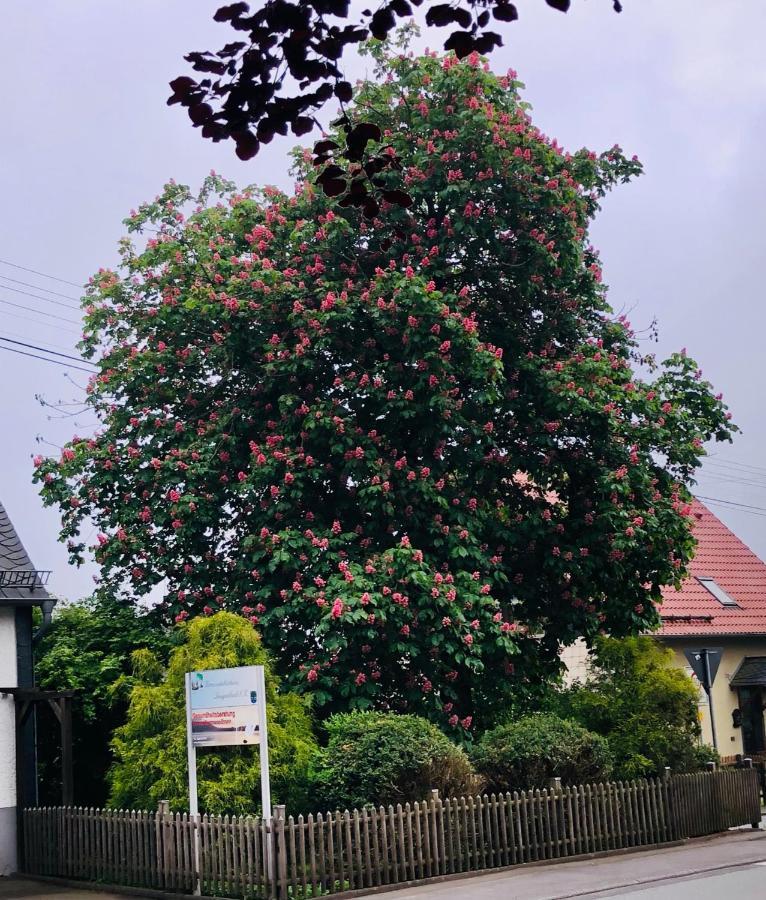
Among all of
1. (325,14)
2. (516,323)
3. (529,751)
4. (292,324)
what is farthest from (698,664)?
(325,14)

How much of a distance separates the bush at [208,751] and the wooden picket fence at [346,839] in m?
0.49

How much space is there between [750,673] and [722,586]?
10.0ft

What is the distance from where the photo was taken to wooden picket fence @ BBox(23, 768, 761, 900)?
14.9 meters

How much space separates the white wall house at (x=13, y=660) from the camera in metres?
19.2

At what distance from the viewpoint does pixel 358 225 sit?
832 inches

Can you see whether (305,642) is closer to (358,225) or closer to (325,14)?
(358,225)

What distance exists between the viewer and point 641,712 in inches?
843

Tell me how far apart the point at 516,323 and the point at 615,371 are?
80.0 inches

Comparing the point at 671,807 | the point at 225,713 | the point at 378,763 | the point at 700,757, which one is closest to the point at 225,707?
the point at 225,713

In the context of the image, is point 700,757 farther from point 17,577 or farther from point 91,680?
point 17,577

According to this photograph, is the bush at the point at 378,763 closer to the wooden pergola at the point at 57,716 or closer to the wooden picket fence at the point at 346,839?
the wooden picket fence at the point at 346,839

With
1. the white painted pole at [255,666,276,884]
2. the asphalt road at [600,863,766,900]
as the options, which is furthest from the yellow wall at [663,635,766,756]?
the white painted pole at [255,666,276,884]

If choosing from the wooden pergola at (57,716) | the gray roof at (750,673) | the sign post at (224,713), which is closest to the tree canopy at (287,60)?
the sign post at (224,713)

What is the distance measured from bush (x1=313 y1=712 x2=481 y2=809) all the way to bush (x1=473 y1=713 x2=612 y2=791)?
1.76 m
